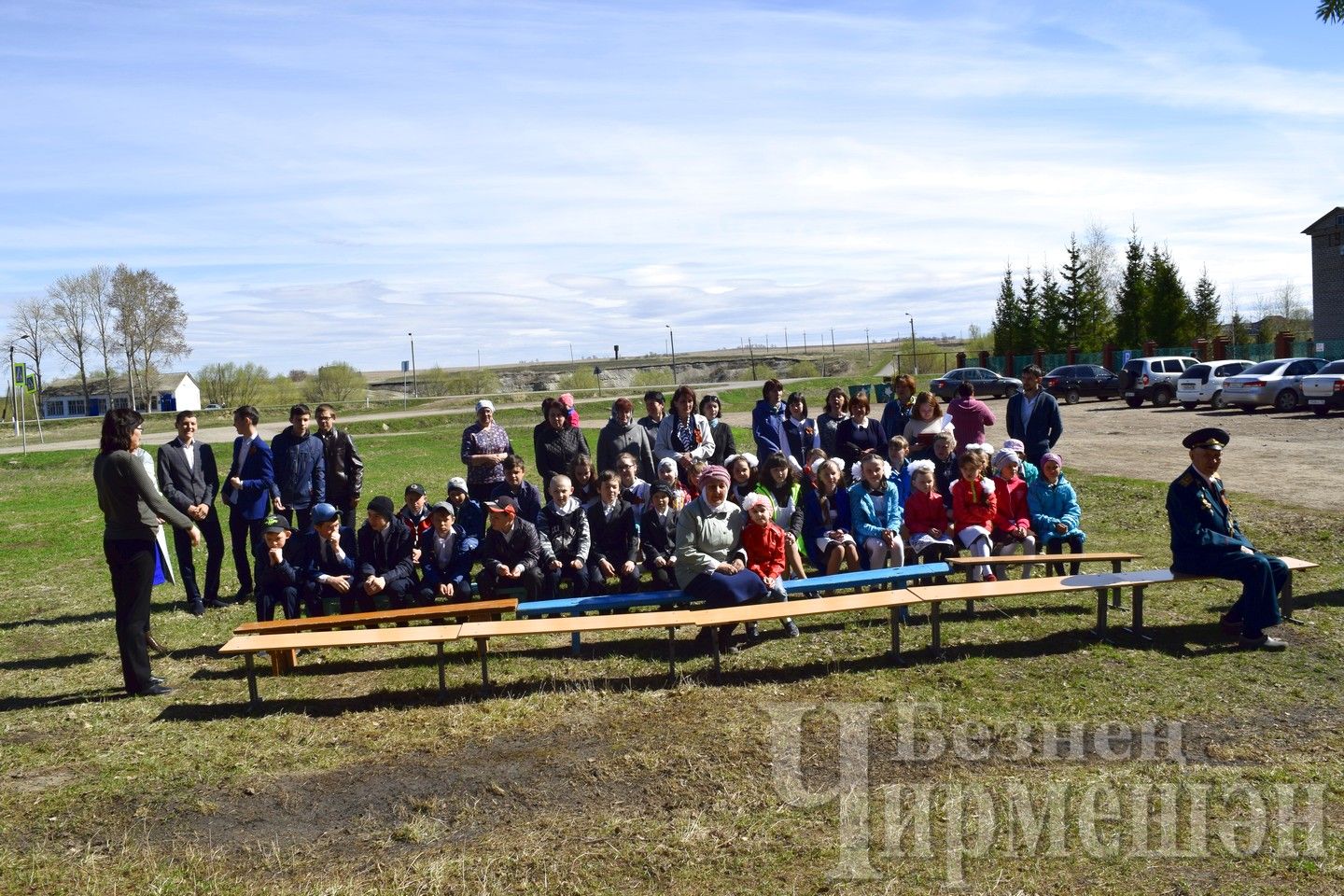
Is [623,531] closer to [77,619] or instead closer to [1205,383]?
[77,619]

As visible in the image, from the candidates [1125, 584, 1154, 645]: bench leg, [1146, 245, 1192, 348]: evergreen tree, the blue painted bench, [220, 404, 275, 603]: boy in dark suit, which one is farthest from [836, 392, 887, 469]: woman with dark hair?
[1146, 245, 1192, 348]: evergreen tree

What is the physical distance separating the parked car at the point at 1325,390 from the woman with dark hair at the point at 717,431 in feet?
70.8

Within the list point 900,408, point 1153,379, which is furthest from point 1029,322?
point 900,408

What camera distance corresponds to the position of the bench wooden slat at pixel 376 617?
744 cm

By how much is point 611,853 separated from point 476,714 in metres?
2.09

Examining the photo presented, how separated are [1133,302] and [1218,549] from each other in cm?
4810

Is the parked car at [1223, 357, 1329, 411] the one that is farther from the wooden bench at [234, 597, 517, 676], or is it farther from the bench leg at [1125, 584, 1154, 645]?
the wooden bench at [234, 597, 517, 676]

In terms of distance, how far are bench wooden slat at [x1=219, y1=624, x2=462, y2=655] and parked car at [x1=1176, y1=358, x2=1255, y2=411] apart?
2899cm

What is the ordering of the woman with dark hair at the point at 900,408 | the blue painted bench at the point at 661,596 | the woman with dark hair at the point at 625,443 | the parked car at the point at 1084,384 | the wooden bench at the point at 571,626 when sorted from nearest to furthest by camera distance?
the wooden bench at the point at 571,626 → the blue painted bench at the point at 661,596 → the woman with dark hair at the point at 625,443 → the woman with dark hair at the point at 900,408 → the parked car at the point at 1084,384

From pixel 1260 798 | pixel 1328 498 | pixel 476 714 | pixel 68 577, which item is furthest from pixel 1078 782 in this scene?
pixel 68 577

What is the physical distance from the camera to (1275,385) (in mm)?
27781

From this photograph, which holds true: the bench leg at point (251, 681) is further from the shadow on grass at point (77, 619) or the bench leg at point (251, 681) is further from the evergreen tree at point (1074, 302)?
the evergreen tree at point (1074, 302)

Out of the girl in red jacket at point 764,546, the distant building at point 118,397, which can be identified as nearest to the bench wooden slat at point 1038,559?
the girl in red jacket at point 764,546

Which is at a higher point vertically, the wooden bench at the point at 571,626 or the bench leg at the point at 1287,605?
the wooden bench at the point at 571,626
